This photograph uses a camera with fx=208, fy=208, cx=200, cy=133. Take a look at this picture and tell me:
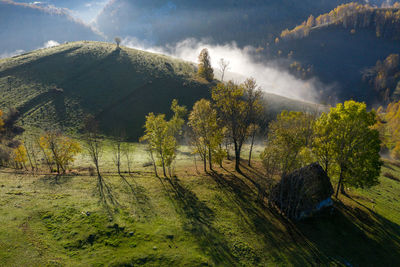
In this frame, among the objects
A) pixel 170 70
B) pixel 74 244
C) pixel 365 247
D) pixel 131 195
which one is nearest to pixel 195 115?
pixel 131 195

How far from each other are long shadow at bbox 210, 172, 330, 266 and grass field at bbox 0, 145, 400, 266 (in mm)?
134

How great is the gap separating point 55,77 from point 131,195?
328 feet

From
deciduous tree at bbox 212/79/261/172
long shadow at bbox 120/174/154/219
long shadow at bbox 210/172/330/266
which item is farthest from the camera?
deciduous tree at bbox 212/79/261/172

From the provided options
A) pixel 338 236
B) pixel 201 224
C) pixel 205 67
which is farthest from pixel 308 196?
pixel 205 67

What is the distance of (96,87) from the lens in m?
102

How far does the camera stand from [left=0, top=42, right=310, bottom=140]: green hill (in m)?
82.2

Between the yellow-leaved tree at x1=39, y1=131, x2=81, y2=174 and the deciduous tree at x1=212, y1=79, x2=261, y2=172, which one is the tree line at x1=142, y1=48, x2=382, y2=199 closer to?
the deciduous tree at x1=212, y1=79, x2=261, y2=172

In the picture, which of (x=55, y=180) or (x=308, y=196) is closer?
(x=308, y=196)

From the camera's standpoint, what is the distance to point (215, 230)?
27109 millimetres

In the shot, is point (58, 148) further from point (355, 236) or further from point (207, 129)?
point (355, 236)

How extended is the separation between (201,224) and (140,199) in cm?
1057

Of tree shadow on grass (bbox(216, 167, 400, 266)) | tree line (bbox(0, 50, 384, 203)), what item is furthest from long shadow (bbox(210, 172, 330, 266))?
tree line (bbox(0, 50, 384, 203))

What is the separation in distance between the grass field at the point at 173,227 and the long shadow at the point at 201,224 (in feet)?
0.42

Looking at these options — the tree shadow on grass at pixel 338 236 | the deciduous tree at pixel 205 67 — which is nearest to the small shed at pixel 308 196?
the tree shadow on grass at pixel 338 236
